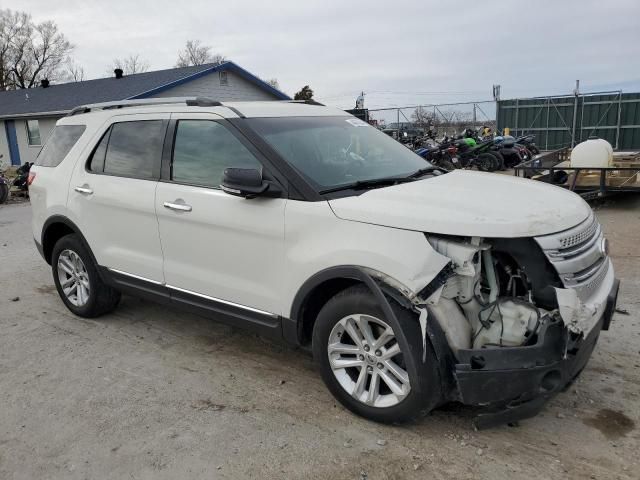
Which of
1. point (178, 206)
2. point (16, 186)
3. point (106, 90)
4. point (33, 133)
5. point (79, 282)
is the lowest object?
point (16, 186)

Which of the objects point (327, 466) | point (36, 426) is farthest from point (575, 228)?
point (36, 426)

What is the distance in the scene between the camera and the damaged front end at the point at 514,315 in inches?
108

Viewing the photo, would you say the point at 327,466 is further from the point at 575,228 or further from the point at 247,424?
the point at 575,228

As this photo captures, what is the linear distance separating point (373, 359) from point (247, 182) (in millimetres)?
1305

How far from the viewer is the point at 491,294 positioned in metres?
3.01

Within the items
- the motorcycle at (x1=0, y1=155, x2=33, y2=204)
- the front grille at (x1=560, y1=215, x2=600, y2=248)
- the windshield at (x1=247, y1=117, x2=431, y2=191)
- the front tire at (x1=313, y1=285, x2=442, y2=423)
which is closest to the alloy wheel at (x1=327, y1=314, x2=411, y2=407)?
the front tire at (x1=313, y1=285, x2=442, y2=423)

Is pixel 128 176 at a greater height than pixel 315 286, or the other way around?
pixel 128 176

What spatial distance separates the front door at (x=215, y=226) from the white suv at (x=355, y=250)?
1 centimetres

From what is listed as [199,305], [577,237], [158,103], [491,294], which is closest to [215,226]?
[199,305]

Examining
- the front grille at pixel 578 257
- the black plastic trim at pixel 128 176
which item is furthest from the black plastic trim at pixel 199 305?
the front grille at pixel 578 257

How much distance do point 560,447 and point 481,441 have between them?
0.42 m

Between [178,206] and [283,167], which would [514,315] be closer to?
[283,167]

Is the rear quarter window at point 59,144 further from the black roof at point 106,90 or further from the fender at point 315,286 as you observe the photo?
the black roof at point 106,90

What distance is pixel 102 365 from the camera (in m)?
4.16
